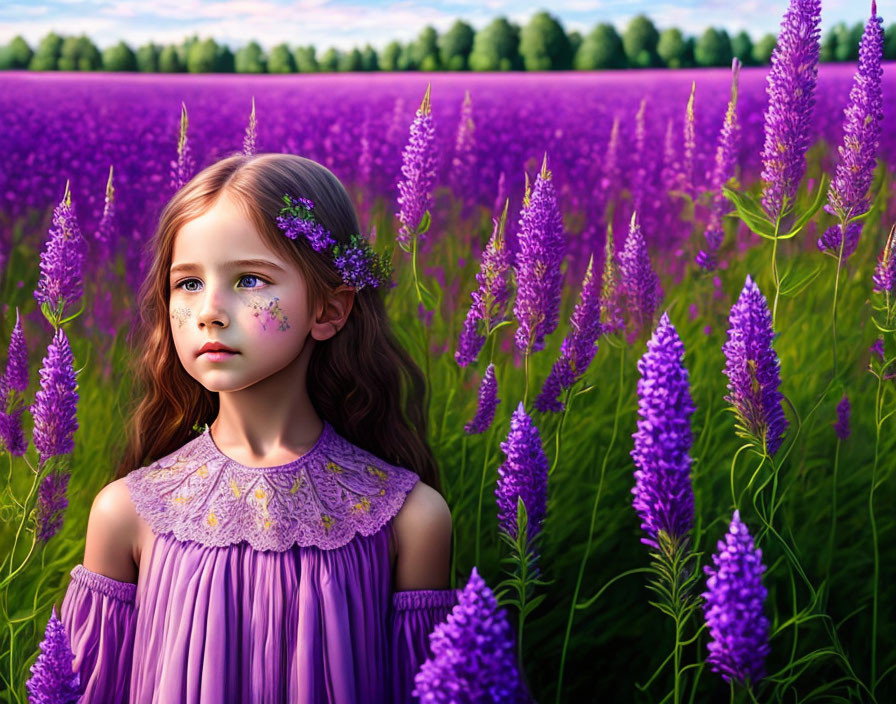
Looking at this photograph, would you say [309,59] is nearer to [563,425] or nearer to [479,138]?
[479,138]

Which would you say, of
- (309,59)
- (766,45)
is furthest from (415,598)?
(766,45)

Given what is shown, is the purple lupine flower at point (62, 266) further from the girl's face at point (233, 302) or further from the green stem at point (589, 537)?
the green stem at point (589, 537)

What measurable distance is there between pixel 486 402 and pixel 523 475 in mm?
253

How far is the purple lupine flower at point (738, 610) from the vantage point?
1540mm

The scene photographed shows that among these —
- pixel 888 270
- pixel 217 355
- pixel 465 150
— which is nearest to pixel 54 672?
pixel 217 355

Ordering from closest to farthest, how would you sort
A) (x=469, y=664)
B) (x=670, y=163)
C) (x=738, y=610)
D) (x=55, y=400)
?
(x=469, y=664)
(x=738, y=610)
(x=55, y=400)
(x=670, y=163)

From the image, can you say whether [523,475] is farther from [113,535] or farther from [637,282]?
[113,535]

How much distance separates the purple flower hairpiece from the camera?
182cm

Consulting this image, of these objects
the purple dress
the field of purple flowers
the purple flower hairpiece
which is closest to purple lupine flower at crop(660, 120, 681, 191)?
the field of purple flowers

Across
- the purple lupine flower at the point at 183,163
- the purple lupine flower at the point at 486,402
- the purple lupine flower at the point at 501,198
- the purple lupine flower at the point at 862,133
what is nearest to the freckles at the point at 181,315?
the purple lupine flower at the point at 183,163

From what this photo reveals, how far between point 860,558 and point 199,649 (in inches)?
54.3

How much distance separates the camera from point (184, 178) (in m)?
2.23

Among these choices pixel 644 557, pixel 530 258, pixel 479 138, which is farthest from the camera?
pixel 479 138

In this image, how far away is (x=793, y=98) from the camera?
1954 millimetres
